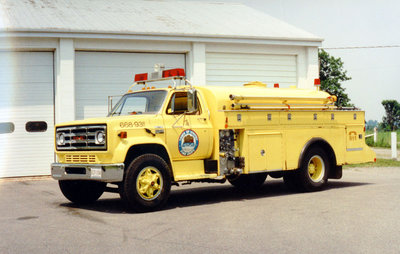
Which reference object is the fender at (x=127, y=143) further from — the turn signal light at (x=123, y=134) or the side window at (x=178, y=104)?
the side window at (x=178, y=104)

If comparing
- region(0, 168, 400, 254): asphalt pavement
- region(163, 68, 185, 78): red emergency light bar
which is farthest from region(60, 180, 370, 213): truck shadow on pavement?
region(163, 68, 185, 78): red emergency light bar

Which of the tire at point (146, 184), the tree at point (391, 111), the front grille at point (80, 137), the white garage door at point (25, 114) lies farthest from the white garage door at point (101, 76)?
the tree at point (391, 111)

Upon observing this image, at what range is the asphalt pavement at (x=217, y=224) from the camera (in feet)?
21.7

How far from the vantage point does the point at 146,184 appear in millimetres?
9422

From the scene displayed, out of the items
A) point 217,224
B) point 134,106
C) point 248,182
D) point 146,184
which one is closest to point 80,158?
point 146,184

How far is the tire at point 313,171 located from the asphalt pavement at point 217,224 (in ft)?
0.94

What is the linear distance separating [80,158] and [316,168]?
558 cm

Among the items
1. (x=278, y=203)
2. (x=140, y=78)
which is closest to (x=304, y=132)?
(x=278, y=203)

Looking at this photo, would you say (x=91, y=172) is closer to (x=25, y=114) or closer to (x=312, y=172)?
(x=312, y=172)

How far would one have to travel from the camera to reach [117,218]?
8781mm

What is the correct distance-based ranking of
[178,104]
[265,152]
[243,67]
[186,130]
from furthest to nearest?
1. [243,67]
2. [265,152]
3. [178,104]
4. [186,130]

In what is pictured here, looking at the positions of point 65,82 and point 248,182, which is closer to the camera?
point 248,182

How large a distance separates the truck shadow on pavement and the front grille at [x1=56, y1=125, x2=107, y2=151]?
117 centimetres

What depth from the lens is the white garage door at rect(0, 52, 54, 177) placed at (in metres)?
17.4
